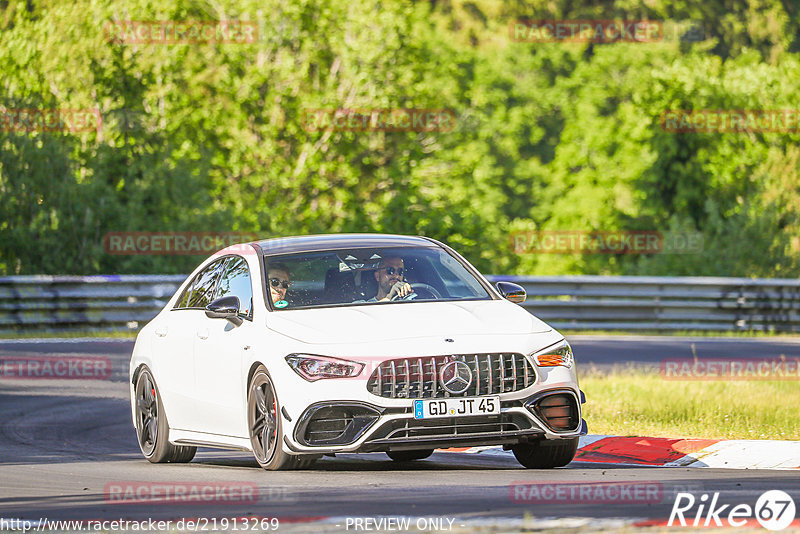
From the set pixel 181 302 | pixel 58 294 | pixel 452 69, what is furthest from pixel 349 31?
pixel 181 302

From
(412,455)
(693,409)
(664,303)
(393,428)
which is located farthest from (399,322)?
(664,303)

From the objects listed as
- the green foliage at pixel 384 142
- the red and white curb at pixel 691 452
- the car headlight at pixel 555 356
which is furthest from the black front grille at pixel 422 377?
the green foliage at pixel 384 142

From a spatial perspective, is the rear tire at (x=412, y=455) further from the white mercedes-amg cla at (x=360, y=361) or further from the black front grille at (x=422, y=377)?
the black front grille at (x=422, y=377)

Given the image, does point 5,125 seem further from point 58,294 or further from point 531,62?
point 531,62

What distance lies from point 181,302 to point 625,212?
45.1m

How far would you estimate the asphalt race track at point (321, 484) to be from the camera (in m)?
7.46

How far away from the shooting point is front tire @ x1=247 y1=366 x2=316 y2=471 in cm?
924

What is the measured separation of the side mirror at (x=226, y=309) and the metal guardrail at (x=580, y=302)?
44.7ft

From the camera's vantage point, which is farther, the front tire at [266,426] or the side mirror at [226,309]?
the side mirror at [226,309]

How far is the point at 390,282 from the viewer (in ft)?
33.2

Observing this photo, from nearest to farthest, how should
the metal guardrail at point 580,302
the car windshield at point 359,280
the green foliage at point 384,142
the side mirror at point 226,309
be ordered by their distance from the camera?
the side mirror at point 226,309
the car windshield at point 359,280
the metal guardrail at point 580,302
the green foliage at point 384,142

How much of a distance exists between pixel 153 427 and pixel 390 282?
7.42 feet

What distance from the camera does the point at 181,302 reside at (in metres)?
11.4

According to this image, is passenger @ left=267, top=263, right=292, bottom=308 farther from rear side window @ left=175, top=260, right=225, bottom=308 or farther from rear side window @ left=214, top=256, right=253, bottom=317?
rear side window @ left=175, top=260, right=225, bottom=308
